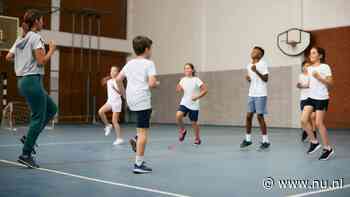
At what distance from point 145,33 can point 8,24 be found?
22.6 feet

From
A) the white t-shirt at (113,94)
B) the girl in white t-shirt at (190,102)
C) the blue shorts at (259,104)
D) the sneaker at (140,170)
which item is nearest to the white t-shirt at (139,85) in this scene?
the sneaker at (140,170)

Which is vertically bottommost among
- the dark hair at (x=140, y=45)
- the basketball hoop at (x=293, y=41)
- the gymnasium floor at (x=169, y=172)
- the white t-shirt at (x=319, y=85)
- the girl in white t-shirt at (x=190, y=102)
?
the gymnasium floor at (x=169, y=172)

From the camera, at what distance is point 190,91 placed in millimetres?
8289

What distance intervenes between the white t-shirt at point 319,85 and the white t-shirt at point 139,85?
94.5 inches

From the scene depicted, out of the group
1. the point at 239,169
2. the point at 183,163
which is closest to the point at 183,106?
the point at 183,163

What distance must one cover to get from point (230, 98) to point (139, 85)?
12.2 m

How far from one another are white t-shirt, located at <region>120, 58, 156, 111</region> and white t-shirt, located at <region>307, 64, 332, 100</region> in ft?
7.88

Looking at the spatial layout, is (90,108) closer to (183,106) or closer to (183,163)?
(183,106)

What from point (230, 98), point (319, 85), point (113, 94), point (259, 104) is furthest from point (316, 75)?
point (230, 98)

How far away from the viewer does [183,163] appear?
17.5ft

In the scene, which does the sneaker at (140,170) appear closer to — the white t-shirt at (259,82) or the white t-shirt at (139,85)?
the white t-shirt at (139,85)

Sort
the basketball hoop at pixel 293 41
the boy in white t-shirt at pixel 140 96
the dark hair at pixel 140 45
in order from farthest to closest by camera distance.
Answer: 1. the basketball hoop at pixel 293 41
2. the dark hair at pixel 140 45
3. the boy in white t-shirt at pixel 140 96

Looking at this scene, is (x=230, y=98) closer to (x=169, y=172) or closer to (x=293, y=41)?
(x=293, y=41)

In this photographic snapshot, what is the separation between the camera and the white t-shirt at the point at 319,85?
5.77 metres
